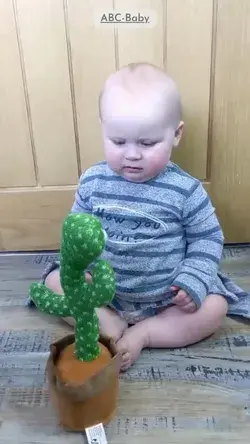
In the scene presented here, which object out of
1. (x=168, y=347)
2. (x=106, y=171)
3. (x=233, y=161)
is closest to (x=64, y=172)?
(x=106, y=171)

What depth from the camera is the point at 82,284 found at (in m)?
0.72

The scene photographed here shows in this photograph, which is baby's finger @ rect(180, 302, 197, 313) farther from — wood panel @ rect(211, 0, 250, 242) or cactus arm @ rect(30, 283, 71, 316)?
wood panel @ rect(211, 0, 250, 242)

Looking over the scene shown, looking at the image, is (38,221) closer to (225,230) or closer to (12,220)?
(12,220)

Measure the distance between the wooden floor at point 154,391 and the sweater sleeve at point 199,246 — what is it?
0.11 m

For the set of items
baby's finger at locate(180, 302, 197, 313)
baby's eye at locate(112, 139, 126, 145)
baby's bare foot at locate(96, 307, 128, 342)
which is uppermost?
baby's eye at locate(112, 139, 126, 145)

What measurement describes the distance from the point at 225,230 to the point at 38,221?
18.1 inches

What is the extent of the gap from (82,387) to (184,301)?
258 millimetres

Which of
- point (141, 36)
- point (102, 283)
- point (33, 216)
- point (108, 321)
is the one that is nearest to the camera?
point (102, 283)

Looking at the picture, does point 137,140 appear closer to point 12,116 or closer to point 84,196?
point 84,196

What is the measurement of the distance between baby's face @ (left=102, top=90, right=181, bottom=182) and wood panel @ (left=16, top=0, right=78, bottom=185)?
306 millimetres

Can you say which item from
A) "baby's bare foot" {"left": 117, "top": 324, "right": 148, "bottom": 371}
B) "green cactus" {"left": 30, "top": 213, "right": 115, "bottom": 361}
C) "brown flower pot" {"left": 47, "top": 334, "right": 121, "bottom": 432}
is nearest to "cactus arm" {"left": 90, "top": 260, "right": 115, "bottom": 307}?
"green cactus" {"left": 30, "top": 213, "right": 115, "bottom": 361}

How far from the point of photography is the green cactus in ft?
2.15

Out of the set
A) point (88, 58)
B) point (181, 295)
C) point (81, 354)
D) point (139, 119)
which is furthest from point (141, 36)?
point (81, 354)

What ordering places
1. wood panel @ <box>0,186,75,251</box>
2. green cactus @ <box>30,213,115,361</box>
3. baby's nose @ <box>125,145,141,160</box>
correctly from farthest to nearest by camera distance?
wood panel @ <box>0,186,75,251</box>, baby's nose @ <box>125,145,141,160</box>, green cactus @ <box>30,213,115,361</box>
